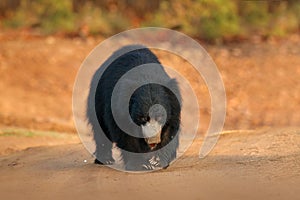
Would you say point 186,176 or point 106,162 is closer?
point 186,176

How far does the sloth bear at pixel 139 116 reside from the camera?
5809 millimetres

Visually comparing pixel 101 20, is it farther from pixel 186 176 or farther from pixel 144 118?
pixel 186 176

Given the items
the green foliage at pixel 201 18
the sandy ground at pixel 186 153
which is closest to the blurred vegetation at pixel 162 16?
the green foliage at pixel 201 18

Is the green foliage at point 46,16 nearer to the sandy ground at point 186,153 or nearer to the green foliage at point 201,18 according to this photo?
the sandy ground at point 186,153

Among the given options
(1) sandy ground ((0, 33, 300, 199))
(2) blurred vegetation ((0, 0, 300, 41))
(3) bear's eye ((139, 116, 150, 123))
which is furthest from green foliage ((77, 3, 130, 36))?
(3) bear's eye ((139, 116, 150, 123))

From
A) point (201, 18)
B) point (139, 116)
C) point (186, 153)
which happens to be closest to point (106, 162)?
point (186, 153)

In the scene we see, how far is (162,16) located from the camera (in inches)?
641

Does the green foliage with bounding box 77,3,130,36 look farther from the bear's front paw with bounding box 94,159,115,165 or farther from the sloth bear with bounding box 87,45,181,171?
the bear's front paw with bounding box 94,159,115,165

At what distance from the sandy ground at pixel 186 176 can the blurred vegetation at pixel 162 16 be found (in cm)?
840

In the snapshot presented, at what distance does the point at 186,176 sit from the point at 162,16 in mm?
11097

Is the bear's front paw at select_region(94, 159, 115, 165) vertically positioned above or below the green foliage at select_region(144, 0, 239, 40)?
below

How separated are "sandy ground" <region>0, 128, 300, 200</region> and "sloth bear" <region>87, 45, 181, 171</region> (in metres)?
0.20

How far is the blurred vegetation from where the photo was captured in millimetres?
15656

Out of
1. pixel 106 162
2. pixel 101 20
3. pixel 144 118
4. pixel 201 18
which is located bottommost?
pixel 106 162
